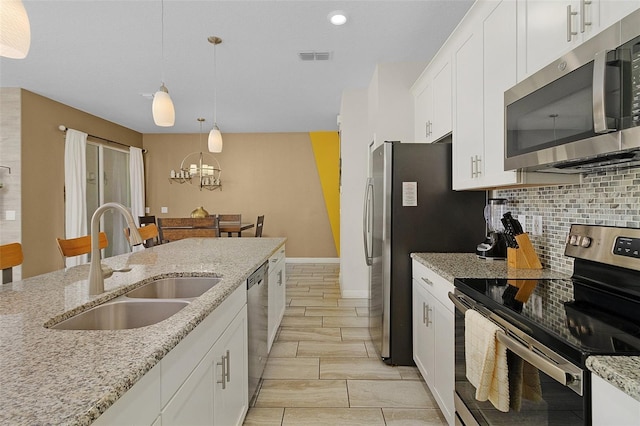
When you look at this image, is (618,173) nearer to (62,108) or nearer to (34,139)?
(34,139)

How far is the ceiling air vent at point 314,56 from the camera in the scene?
3488mm

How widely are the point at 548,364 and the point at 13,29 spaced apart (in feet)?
6.48

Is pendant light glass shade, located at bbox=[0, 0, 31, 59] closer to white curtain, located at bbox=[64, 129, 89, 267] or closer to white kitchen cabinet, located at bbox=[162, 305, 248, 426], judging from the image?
white kitchen cabinet, located at bbox=[162, 305, 248, 426]

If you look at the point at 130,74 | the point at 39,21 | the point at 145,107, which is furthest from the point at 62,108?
the point at 39,21

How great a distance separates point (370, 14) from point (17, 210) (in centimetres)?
477

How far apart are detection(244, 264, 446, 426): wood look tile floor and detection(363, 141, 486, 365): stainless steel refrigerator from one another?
0.28 m

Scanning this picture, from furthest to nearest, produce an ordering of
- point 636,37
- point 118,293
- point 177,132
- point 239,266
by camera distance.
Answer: point 177,132 → point 239,266 → point 118,293 → point 636,37

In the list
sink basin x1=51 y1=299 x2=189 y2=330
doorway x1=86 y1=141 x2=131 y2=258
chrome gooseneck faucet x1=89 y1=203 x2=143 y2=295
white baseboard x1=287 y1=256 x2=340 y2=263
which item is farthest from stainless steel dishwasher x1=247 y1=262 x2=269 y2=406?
doorway x1=86 y1=141 x2=131 y2=258

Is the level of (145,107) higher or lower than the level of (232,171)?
higher

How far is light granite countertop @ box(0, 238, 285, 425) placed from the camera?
2.11 feet

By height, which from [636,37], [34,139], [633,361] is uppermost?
[34,139]

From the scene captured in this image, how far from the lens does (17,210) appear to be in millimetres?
4461

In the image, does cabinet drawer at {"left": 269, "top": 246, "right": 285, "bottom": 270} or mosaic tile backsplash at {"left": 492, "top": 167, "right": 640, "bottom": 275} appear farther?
cabinet drawer at {"left": 269, "top": 246, "right": 285, "bottom": 270}

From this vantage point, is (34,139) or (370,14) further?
(34,139)
